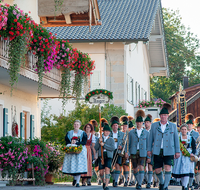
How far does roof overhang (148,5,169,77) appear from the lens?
30.9m

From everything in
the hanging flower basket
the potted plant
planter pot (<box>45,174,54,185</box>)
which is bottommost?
planter pot (<box>45,174,54,185</box>)

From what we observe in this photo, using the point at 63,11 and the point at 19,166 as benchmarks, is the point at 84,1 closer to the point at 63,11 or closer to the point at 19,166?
the point at 63,11

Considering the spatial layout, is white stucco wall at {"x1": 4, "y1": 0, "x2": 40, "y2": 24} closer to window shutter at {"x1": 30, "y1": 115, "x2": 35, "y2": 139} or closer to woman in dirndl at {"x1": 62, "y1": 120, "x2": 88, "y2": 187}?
window shutter at {"x1": 30, "y1": 115, "x2": 35, "y2": 139}

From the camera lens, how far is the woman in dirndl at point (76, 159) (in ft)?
45.1

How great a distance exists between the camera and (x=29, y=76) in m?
12.9

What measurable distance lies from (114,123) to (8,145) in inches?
130

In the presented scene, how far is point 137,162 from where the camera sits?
14.2 metres

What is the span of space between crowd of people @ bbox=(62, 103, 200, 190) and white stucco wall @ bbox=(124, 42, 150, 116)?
414 inches

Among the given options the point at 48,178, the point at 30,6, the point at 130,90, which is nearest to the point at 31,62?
the point at 48,178

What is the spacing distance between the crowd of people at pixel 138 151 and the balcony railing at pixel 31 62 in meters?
1.81

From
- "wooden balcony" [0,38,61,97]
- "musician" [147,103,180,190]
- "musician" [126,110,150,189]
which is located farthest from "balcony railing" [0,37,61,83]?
"musician" [147,103,180,190]

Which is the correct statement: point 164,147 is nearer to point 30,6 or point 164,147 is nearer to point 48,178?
point 48,178

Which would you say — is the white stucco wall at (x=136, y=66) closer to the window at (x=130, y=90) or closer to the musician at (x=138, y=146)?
the window at (x=130, y=90)

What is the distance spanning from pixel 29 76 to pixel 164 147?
4054mm
